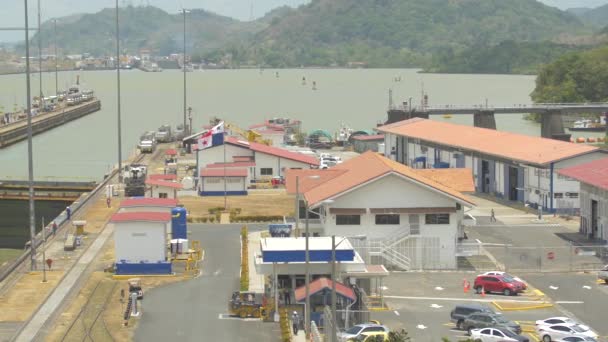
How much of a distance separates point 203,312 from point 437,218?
9.30 metres

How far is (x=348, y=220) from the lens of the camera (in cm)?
3192

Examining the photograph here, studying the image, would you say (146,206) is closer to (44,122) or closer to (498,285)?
(498,285)

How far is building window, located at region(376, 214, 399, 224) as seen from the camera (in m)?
31.9

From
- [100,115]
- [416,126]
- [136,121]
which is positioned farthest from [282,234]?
[100,115]

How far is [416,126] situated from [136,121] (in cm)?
6143

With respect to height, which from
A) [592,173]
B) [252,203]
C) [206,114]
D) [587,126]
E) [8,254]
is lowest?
[8,254]

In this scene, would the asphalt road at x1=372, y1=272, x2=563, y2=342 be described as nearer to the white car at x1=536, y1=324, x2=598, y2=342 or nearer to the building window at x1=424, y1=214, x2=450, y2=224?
the white car at x1=536, y1=324, x2=598, y2=342

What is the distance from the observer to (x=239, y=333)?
2344 centimetres

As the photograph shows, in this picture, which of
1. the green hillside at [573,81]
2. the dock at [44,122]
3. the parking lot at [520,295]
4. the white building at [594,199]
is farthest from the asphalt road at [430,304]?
the green hillside at [573,81]

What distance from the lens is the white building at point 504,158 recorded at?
42.3 metres

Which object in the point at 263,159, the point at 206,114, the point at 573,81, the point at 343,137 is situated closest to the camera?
the point at 263,159

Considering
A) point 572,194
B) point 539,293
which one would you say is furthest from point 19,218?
point 539,293

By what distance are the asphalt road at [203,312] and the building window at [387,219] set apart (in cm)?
442

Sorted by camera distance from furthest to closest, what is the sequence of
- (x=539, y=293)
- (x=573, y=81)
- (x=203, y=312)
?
(x=573, y=81) < (x=539, y=293) < (x=203, y=312)
